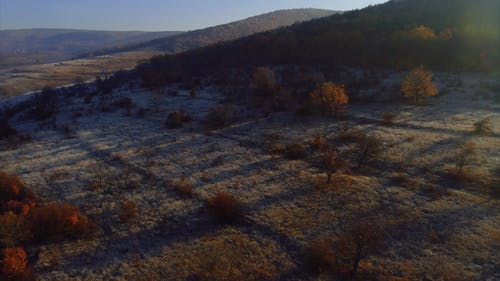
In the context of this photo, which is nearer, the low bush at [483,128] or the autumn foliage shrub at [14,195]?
the autumn foliage shrub at [14,195]

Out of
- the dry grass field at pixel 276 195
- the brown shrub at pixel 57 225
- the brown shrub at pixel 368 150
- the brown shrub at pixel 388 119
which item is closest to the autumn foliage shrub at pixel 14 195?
the dry grass field at pixel 276 195

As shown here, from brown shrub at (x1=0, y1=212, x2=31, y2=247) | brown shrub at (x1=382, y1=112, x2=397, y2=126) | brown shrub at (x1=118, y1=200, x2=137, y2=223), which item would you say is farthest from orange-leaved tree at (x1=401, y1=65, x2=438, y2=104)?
brown shrub at (x1=0, y1=212, x2=31, y2=247)

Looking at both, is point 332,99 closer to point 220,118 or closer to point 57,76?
point 220,118

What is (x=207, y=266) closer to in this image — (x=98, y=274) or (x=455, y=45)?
(x=98, y=274)

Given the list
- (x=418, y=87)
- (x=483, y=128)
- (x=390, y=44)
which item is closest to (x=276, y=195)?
(x=483, y=128)

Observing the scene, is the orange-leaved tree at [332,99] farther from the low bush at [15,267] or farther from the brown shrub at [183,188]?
the low bush at [15,267]

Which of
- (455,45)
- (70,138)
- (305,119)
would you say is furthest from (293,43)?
(70,138)
